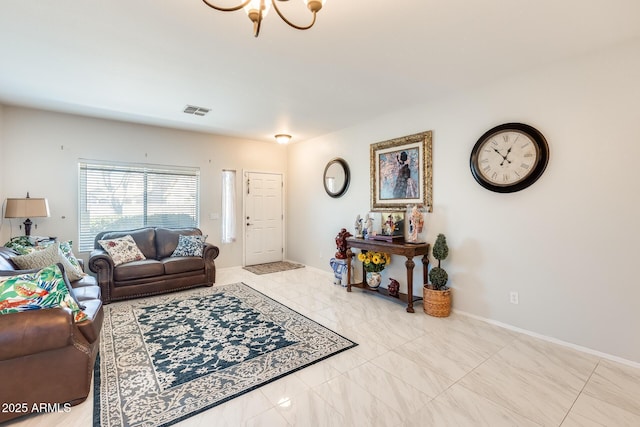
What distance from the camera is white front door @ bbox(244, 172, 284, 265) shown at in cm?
610

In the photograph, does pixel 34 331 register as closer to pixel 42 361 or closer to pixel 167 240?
pixel 42 361

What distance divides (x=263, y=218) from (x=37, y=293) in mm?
4544

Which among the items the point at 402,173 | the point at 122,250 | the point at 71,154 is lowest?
the point at 122,250

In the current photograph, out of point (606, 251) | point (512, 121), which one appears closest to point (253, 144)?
point (512, 121)

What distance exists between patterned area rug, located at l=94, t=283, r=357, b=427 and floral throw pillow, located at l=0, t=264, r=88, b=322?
25.3 inches

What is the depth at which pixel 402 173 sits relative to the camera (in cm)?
412

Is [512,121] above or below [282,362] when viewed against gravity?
above

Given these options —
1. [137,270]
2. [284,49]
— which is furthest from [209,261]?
[284,49]

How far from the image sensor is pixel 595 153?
2.56 metres

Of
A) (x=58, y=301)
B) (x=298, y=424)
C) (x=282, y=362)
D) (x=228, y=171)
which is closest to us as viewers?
(x=298, y=424)

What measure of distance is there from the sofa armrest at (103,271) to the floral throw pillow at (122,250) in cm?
12

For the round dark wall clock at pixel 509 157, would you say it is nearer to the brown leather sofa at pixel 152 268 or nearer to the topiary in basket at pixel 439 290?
the topiary in basket at pixel 439 290

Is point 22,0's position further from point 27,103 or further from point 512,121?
point 512,121

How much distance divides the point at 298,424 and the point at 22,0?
10.8 feet
